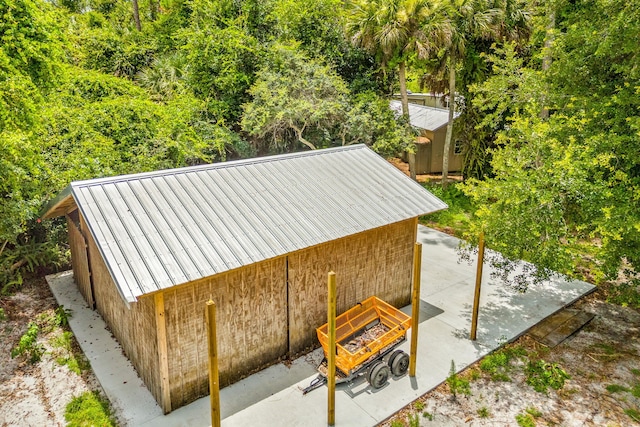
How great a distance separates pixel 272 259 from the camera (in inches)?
309

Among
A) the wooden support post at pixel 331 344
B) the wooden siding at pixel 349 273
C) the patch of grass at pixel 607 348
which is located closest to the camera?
the wooden support post at pixel 331 344

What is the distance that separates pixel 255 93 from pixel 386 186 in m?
9.12

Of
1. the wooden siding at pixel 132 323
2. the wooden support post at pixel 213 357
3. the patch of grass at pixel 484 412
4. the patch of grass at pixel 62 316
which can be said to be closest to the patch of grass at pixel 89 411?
the wooden siding at pixel 132 323

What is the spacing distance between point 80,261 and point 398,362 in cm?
831

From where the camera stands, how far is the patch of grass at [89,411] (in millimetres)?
7398

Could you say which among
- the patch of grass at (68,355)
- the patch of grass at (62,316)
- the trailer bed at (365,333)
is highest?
the trailer bed at (365,333)

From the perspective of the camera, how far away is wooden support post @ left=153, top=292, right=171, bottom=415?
7.05 metres

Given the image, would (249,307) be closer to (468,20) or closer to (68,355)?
(68,355)

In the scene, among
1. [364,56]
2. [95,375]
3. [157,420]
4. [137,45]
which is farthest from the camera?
[137,45]

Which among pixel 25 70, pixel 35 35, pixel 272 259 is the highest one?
pixel 35 35

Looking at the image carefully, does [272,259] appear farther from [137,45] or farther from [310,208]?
[137,45]

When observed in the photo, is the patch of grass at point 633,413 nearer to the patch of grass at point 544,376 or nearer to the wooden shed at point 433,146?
the patch of grass at point 544,376

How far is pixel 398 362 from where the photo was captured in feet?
27.7

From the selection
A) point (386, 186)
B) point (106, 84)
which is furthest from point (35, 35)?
point (386, 186)
